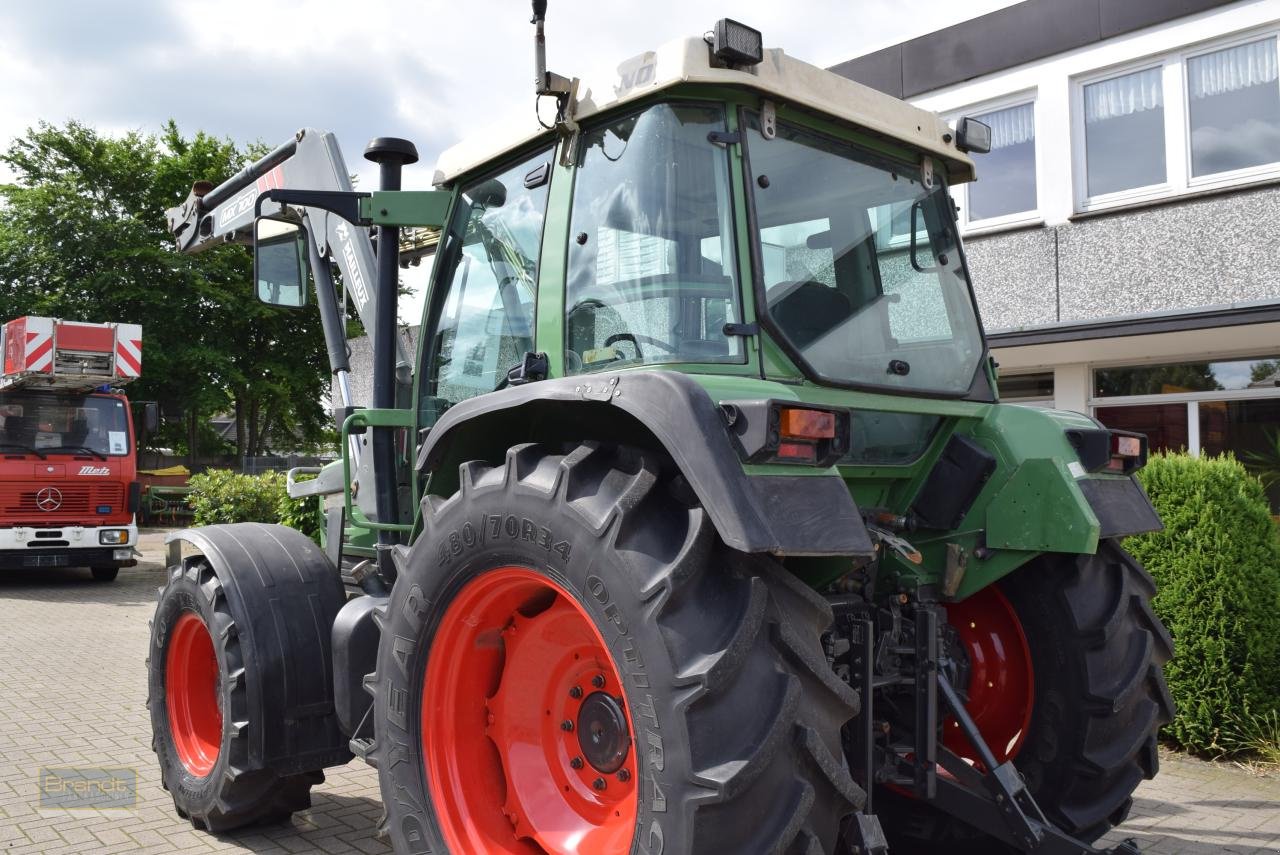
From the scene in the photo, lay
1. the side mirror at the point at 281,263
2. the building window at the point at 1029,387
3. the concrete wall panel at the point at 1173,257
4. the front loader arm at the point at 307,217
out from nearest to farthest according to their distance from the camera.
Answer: the front loader arm at the point at 307,217 → the side mirror at the point at 281,263 → the concrete wall panel at the point at 1173,257 → the building window at the point at 1029,387

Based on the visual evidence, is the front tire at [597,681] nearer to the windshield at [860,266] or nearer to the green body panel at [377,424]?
the windshield at [860,266]

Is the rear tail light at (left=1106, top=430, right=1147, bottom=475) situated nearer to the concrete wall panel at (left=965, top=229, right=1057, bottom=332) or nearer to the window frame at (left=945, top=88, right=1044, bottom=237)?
the concrete wall panel at (left=965, top=229, right=1057, bottom=332)

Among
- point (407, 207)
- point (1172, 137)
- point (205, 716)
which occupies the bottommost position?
point (205, 716)

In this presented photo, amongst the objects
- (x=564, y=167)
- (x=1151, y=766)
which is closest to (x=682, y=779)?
(x=564, y=167)

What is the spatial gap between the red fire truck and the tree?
492 inches

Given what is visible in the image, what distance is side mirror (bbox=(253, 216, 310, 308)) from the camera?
5262 mm

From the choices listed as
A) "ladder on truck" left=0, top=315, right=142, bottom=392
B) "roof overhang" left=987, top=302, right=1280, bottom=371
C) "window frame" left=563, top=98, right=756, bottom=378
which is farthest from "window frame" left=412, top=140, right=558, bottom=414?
"ladder on truck" left=0, top=315, right=142, bottom=392

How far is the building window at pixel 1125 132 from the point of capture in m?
8.97

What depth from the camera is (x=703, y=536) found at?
2352 mm

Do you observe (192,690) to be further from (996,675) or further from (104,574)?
(104,574)

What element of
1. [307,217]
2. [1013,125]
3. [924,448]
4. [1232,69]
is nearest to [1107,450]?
[924,448]

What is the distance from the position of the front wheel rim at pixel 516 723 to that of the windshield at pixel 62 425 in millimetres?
11859

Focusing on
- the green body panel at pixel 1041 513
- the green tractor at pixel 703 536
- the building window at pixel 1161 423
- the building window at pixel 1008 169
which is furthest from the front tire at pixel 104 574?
the green body panel at pixel 1041 513
